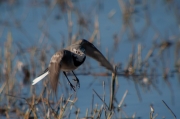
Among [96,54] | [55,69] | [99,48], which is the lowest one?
[55,69]

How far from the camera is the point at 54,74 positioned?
4.67 m

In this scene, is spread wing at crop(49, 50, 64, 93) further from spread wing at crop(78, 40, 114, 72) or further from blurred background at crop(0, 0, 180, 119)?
spread wing at crop(78, 40, 114, 72)

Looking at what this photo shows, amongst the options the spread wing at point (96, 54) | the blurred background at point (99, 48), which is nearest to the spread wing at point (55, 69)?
the blurred background at point (99, 48)

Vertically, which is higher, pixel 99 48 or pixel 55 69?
pixel 99 48

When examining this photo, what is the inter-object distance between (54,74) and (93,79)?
2623 millimetres

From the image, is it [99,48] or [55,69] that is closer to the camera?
[55,69]

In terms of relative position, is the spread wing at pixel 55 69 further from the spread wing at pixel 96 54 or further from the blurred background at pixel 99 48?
the spread wing at pixel 96 54

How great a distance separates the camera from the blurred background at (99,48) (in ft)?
20.6

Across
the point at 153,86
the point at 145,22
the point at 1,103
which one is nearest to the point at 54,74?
the point at 1,103

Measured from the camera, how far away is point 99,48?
788 cm

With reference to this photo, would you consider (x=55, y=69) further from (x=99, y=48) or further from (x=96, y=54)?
(x=99, y=48)

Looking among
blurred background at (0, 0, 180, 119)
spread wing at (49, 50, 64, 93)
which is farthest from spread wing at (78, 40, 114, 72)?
spread wing at (49, 50, 64, 93)

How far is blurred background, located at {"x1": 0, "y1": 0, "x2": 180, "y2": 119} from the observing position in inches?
248

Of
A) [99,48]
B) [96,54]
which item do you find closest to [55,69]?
[96,54]
